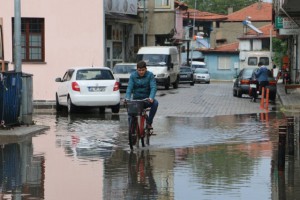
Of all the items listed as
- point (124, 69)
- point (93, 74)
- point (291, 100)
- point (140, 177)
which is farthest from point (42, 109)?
point (140, 177)

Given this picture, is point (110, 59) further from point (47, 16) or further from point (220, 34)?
point (220, 34)

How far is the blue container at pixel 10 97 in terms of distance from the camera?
17688 millimetres

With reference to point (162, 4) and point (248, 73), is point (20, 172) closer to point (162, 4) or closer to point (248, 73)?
point (248, 73)

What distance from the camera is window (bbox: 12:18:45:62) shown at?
31.9 meters

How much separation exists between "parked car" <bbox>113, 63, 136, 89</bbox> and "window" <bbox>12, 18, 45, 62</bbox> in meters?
9.40

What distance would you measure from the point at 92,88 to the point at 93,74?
543mm

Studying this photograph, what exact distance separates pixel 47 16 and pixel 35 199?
904 inches

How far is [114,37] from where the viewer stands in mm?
47812

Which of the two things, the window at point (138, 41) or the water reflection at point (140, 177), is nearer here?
the water reflection at point (140, 177)

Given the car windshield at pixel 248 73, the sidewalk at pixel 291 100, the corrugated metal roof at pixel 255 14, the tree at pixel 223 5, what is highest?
the tree at pixel 223 5

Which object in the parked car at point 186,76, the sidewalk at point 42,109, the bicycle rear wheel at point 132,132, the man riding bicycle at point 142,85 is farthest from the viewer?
the parked car at point 186,76

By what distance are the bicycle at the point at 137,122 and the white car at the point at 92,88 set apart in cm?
963

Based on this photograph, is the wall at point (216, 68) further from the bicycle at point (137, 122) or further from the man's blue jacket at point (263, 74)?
the bicycle at point (137, 122)

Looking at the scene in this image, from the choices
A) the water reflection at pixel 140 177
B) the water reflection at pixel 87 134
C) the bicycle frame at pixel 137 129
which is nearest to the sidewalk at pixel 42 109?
the water reflection at pixel 87 134
